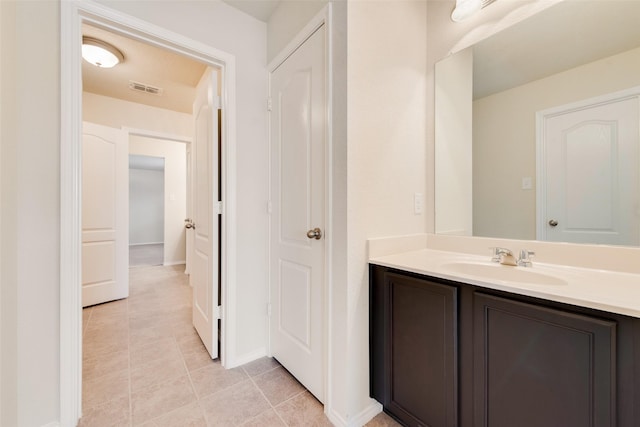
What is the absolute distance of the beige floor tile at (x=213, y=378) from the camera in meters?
1.55

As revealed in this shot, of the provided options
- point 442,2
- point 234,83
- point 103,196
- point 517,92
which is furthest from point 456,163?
point 103,196

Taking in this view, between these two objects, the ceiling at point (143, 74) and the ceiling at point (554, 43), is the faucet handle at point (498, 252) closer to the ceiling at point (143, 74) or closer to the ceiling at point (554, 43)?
the ceiling at point (554, 43)

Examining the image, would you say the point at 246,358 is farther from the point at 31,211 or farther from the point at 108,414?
the point at 31,211

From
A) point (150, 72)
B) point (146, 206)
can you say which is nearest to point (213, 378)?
point (150, 72)

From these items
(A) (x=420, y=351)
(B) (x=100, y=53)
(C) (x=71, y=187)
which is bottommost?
(A) (x=420, y=351)

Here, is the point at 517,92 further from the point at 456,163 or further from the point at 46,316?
the point at 46,316

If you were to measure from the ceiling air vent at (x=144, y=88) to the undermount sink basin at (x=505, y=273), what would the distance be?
11.5 ft

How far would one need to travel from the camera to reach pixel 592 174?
1.13 m

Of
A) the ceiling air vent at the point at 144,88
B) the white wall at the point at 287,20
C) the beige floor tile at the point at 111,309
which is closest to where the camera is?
the white wall at the point at 287,20

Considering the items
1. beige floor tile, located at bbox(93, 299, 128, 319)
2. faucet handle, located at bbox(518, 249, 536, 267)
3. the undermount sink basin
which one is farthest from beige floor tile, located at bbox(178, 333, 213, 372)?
faucet handle, located at bbox(518, 249, 536, 267)

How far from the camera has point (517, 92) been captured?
137cm

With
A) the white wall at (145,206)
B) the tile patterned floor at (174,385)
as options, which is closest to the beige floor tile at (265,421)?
the tile patterned floor at (174,385)

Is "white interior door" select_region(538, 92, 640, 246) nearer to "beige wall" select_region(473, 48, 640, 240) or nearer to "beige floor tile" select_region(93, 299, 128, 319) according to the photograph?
"beige wall" select_region(473, 48, 640, 240)

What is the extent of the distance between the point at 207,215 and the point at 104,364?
48.7 inches
